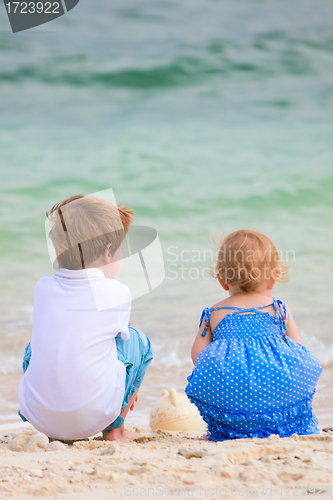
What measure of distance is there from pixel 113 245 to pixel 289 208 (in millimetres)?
5425

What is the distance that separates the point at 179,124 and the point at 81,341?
22.4 ft

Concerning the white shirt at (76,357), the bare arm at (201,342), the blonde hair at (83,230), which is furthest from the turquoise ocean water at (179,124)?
the white shirt at (76,357)

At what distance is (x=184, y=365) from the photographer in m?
3.70

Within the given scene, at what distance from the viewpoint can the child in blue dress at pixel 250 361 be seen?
1696 mm

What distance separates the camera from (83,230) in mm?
1799

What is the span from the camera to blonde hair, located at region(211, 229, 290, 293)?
1872 mm

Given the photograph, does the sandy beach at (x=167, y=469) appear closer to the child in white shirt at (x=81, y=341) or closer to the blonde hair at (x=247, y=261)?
the child in white shirt at (x=81, y=341)

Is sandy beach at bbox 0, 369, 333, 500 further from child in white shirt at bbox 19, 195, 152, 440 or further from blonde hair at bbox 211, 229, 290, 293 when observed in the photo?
blonde hair at bbox 211, 229, 290, 293

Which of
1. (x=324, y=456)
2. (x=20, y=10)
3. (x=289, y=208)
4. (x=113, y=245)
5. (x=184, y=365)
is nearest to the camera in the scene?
(x=324, y=456)

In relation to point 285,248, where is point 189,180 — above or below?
above

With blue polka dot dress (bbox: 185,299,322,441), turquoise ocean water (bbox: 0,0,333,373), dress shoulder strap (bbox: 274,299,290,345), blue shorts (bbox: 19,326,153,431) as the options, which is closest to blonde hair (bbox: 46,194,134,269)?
blue shorts (bbox: 19,326,153,431)

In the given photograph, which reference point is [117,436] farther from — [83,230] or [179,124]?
[179,124]

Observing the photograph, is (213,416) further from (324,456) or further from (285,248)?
(285,248)

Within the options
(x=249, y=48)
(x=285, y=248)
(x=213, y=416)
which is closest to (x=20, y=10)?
(x=249, y=48)
